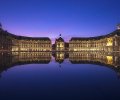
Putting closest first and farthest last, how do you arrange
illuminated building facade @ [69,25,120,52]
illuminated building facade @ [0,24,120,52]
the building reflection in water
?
the building reflection in water, illuminated building facade @ [69,25,120,52], illuminated building facade @ [0,24,120,52]

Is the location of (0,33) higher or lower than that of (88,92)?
higher

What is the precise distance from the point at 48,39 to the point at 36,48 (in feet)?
40.3

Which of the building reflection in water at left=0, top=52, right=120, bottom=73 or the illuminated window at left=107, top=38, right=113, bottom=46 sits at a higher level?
the illuminated window at left=107, top=38, right=113, bottom=46

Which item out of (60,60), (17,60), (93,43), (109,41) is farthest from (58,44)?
(17,60)

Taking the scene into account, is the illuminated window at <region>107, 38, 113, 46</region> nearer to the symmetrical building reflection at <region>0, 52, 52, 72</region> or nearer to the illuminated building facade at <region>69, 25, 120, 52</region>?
the illuminated building facade at <region>69, 25, 120, 52</region>

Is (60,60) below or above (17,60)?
below

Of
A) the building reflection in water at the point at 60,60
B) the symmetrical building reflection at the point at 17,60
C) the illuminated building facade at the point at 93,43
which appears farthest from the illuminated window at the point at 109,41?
the symmetrical building reflection at the point at 17,60

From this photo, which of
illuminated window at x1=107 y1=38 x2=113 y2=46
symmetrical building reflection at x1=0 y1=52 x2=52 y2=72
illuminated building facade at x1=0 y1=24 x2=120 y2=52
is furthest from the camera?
illuminated building facade at x1=0 y1=24 x2=120 y2=52

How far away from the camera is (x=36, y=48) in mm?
176250

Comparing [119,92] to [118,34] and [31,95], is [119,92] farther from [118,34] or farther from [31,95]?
[118,34]

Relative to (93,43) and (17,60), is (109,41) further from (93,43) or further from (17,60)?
(17,60)

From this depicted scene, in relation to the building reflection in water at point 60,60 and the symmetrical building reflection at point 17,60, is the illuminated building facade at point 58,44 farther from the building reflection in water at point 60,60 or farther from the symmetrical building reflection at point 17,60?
the symmetrical building reflection at point 17,60

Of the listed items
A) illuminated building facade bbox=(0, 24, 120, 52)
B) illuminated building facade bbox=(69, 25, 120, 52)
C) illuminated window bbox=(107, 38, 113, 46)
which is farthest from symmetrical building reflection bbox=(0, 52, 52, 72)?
illuminated building facade bbox=(0, 24, 120, 52)

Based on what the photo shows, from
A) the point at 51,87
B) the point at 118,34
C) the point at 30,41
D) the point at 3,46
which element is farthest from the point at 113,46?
the point at 51,87
